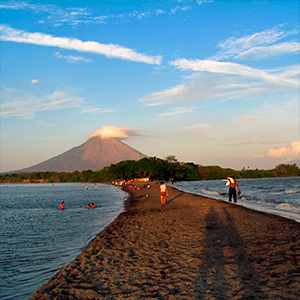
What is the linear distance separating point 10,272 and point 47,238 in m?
4.71

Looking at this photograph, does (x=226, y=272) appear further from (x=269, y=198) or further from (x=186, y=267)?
(x=269, y=198)

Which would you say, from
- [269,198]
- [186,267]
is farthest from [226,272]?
[269,198]

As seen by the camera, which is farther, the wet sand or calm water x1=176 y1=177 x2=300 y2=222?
calm water x1=176 y1=177 x2=300 y2=222

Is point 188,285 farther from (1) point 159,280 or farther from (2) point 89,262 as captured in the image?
(2) point 89,262

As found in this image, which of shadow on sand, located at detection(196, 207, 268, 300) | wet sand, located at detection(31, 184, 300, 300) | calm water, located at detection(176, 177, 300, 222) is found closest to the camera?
shadow on sand, located at detection(196, 207, 268, 300)

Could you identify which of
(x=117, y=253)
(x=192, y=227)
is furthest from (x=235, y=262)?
(x=192, y=227)

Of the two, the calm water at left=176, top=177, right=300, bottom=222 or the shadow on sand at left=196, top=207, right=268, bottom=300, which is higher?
the shadow on sand at left=196, top=207, right=268, bottom=300

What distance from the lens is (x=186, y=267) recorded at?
704 cm

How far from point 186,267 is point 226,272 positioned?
0.95 m

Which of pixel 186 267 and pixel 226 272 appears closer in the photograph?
pixel 226 272

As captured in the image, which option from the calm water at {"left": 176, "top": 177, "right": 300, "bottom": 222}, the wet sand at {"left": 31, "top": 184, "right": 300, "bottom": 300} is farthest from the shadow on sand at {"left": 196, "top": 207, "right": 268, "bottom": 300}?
the calm water at {"left": 176, "top": 177, "right": 300, "bottom": 222}

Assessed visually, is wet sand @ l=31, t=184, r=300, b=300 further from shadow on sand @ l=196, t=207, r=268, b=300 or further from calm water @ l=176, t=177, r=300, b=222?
calm water @ l=176, t=177, r=300, b=222

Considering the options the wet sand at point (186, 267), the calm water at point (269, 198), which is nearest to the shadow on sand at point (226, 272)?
the wet sand at point (186, 267)

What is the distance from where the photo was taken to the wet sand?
5.55 m
